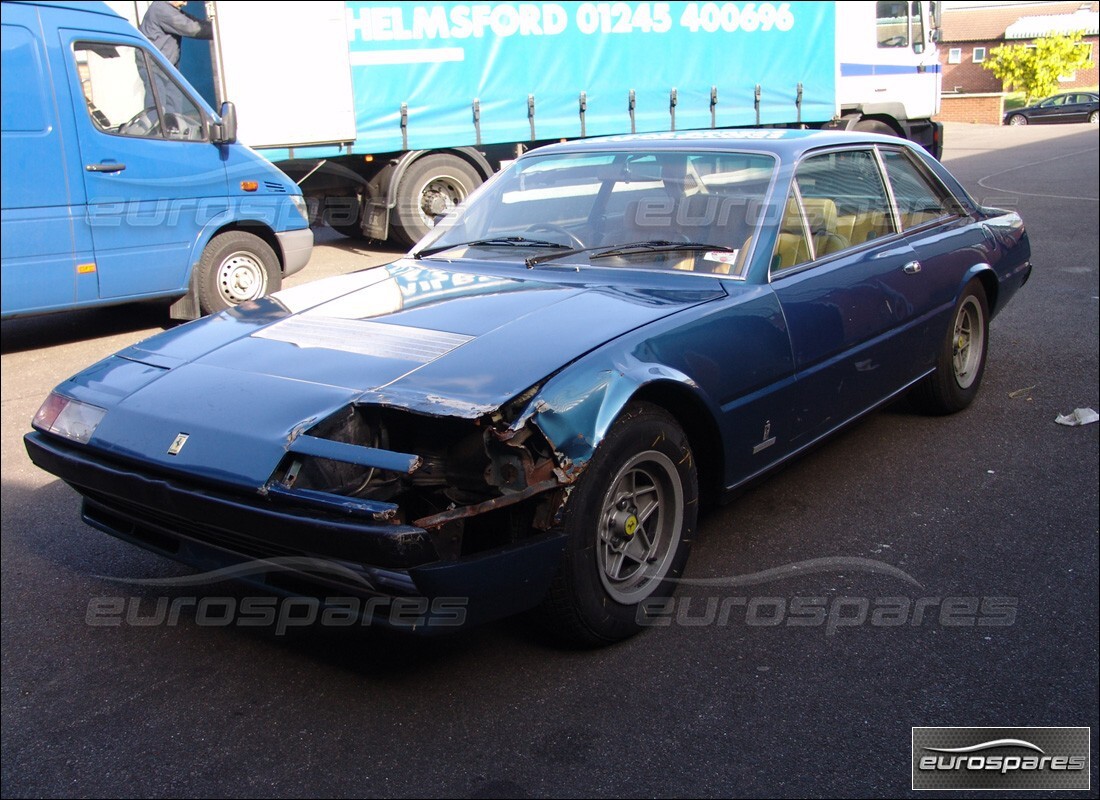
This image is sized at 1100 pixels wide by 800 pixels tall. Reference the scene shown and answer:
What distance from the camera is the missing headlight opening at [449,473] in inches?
110

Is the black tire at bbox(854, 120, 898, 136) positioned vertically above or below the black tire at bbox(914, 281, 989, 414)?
above

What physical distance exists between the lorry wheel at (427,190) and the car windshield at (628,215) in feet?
22.4

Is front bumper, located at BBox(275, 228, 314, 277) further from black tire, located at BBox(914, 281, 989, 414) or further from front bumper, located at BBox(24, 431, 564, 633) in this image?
front bumper, located at BBox(24, 431, 564, 633)

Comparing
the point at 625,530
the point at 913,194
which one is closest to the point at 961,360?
the point at 913,194

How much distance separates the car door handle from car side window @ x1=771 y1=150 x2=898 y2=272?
17.1 feet

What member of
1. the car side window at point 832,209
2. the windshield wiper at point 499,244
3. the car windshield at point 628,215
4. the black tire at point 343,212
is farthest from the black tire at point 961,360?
the black tire at point 343,212

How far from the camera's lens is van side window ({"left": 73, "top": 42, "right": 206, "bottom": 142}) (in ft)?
24.5

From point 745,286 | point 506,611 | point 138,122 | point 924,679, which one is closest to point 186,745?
point 506,611

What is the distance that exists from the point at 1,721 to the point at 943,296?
4.19 metres

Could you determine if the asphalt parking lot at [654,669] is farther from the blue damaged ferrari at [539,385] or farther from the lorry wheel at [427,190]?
the lorry wheel at [427,190]

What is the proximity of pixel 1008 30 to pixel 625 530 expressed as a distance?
619 cm

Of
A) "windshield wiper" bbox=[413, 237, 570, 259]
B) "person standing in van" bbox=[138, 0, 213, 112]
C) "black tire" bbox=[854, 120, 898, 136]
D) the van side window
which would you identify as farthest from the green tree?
"black tire" bbox=[854, 120, 898, 136]

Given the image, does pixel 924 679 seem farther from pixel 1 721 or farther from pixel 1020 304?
pixel 1020 304

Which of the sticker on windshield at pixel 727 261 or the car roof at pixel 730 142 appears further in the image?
the car roof at pixel 730 142
